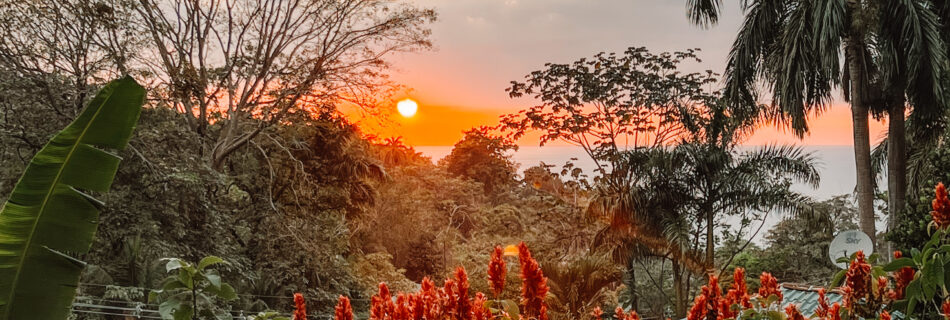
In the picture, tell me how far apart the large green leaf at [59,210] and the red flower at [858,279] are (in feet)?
3.92

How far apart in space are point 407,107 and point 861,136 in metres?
6.51

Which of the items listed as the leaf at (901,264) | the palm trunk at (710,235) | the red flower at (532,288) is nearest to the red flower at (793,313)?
the leaf at (901,264)

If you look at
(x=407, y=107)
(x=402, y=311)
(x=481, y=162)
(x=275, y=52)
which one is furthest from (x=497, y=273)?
(x=481, y=162)

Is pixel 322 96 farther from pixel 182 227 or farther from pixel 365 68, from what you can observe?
pixel 182 227

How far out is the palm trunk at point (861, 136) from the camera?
7.66 meters

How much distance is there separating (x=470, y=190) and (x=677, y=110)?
23.0 ft

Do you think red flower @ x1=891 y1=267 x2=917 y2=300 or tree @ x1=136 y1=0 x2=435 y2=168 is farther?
tree @ x1=136 y1=0 x2=435 y2=168

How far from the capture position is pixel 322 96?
32.6 feet

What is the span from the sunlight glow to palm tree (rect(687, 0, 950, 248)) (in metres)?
4.56

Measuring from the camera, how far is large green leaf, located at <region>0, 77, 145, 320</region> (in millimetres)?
1000

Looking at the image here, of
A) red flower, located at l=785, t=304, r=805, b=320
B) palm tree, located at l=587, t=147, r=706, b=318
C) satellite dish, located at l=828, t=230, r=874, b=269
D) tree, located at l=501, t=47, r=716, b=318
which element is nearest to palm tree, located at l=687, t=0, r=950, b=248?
palm tree, located at l=587, t=147, r=706, b=318

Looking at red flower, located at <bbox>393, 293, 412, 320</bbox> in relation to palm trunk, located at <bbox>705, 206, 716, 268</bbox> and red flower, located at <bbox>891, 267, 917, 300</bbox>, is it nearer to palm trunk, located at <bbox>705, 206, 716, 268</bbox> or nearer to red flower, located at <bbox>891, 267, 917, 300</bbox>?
red flower, located at <bbox>891, 267, 917, 300</bbox>

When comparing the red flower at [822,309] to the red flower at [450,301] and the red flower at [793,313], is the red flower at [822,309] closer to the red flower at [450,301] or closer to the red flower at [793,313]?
the red flower at [793,313]

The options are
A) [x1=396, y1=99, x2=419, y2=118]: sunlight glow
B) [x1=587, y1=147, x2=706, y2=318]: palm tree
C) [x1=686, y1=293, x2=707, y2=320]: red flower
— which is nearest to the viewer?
[x1=686, y1=293, x2=707, y2=320]: red flower
